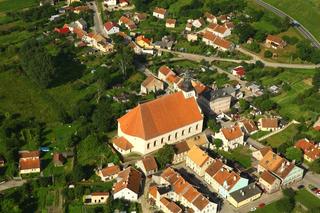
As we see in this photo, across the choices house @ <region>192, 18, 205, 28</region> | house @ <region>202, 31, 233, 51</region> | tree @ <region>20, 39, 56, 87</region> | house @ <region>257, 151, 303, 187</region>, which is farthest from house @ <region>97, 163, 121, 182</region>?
house @ <region>192, 18, 205, 28</region>

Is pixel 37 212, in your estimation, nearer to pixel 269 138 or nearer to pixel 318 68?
pixel 269 138

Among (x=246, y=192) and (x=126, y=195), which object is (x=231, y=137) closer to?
(x=246, y=192)

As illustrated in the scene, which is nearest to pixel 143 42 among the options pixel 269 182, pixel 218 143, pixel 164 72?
pixel 164 72

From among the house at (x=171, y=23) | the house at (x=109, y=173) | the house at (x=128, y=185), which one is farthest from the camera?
the house at (x=171, y=23)

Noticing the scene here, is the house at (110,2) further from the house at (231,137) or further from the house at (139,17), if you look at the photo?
the house at (231,137)

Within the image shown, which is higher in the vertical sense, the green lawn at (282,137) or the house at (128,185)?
the house at (128,185)

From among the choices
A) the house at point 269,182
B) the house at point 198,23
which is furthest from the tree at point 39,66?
the house at point 269,182

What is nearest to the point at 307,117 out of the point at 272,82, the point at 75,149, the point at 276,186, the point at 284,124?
the point at 284,124
